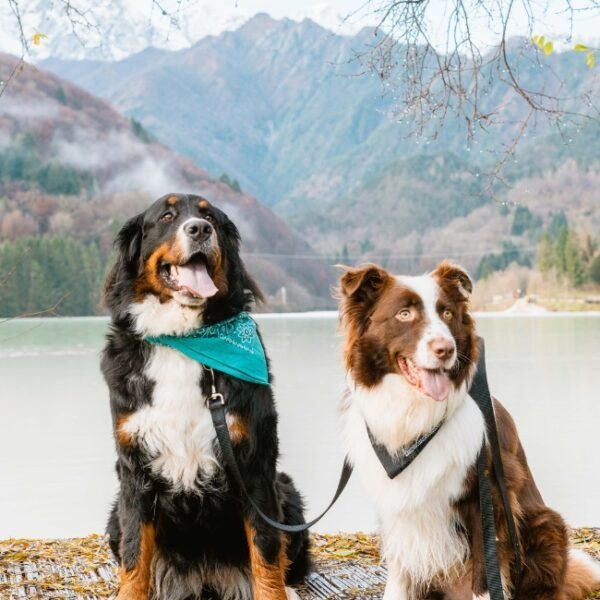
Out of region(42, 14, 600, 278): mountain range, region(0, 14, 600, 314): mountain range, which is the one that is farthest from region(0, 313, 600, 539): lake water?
region(42, 14, 600, 278): mountain range

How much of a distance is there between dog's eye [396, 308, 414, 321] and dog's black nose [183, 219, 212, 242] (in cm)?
88

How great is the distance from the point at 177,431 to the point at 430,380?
106 centimetres

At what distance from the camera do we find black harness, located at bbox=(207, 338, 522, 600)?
3328 millimetres

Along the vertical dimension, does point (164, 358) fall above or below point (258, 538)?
above

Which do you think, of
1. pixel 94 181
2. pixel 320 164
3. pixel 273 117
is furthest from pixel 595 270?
pixel 273 117

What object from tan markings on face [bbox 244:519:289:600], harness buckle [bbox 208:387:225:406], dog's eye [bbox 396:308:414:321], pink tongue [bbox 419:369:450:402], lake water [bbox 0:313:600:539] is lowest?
lake water [bbox 0:313:600:539]

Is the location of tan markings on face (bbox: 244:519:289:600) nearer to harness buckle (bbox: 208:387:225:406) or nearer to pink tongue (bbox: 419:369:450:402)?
harness buckle (bbox: 208:387:225:406)

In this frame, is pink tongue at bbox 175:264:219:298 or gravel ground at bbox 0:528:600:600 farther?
gravel ground at bbox 0:528:600:600

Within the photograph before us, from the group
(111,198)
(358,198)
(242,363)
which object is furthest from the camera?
(358,198)

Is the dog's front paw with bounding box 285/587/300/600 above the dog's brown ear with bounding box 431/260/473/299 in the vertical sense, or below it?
below

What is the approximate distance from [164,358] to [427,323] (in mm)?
1128

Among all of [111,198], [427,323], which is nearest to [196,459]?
[427,323]

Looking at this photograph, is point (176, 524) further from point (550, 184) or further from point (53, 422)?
point (550, 184)

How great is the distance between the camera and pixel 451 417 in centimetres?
346
